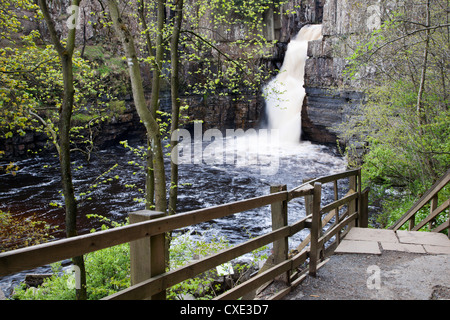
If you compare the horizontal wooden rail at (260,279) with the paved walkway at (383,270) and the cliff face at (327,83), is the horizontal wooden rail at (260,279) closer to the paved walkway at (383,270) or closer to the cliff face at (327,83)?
the paved walkway at (383,270)

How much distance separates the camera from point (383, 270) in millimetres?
4398

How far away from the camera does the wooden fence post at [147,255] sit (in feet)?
7.72

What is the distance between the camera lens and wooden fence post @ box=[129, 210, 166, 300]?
2.35 m

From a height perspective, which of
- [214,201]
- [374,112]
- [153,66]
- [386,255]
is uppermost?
[153,66]

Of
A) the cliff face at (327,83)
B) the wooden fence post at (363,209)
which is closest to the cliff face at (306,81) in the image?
the cliff face at (327,83)

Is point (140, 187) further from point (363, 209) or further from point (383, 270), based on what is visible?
point (383, 270)

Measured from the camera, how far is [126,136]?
93.9 feet

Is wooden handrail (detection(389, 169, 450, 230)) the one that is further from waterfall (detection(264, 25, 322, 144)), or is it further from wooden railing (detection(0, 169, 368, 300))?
waterfall (detection(264, 25, 322, 144))

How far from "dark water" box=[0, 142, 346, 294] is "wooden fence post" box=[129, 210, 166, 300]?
7095mm

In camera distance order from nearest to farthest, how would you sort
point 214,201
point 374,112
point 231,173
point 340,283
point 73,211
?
point 340,283, point 73,211, point 374,112, point 214,201, point 231,173

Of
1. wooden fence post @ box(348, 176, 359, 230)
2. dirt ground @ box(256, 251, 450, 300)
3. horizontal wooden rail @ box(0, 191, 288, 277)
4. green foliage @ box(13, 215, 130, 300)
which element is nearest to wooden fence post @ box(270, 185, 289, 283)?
dirt ground @ box(256, 251, 450, 300)
